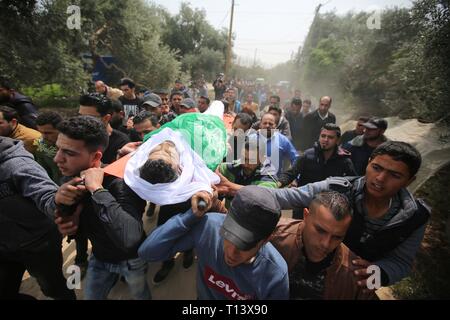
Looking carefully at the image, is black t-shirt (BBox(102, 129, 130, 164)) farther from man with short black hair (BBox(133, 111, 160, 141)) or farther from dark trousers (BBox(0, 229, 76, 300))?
dark trousers (BBox(0, 229, 76, 300))

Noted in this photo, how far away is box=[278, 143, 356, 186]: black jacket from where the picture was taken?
2850mm

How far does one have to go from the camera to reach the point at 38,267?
184 centimetres

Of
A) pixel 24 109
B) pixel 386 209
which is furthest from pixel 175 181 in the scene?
pixel 24 109

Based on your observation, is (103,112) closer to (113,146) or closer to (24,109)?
(113,146)

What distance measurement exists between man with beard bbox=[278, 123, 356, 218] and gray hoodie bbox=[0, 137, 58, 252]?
2.19 metres

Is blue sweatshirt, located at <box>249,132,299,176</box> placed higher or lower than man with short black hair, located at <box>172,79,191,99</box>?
→ lower

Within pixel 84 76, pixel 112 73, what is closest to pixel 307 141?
pixel 84 76

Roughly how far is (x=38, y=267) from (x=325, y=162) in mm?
2850

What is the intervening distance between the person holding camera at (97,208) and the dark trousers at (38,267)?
32 cm

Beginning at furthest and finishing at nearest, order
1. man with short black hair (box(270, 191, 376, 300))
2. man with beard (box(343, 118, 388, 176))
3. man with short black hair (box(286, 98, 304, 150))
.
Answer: man with short black hair (box(286, 98, 304, 150)) < man with beard (box(343, 118, 388, 176)) < man with short black hair (box(270, 191, 376, 300))

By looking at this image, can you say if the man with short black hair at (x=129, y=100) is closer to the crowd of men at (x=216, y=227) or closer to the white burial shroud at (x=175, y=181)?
the crowd of men at (x=216, y=227)

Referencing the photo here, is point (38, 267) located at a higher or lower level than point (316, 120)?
lower

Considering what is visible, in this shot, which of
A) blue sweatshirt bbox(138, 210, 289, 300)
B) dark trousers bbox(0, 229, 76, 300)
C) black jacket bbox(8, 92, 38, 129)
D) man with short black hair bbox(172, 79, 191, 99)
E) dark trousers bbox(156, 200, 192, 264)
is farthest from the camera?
man with short black hair bbox(172, 79, 191, 99)

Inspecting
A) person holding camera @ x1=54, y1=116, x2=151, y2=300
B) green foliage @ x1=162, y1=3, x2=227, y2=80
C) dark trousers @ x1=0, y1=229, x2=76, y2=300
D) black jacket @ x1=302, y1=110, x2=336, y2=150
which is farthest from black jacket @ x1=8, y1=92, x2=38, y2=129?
green foliage @ x1=162, y1=3, x2=227, y2=80
